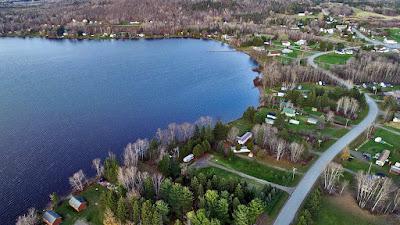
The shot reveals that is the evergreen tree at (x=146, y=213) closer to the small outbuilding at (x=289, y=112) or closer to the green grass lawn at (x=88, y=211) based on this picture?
the green grass lawn at (x=88, y=211)

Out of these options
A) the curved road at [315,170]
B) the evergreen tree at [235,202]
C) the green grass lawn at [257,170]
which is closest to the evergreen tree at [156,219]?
the evergreen tree at [235,202]

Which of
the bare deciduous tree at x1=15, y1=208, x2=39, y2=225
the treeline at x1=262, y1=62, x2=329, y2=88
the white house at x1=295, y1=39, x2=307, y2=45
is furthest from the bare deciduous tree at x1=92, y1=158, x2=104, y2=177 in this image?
the white house at x1=295, y1=39, x2=307, y2=45

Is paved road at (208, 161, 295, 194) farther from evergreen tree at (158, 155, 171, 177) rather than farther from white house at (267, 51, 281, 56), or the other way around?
white house at (267, 51, 281, 56)

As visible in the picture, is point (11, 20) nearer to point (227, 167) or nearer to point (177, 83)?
point (177, 83)

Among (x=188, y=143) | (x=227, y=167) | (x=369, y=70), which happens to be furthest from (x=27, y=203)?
(x=369, y=70)

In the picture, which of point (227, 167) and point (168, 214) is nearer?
point (168, 214)

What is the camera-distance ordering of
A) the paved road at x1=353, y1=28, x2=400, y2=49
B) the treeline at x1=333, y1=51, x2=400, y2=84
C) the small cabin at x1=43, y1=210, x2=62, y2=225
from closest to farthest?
1. the small cabin at x1=43, y1=210, x2=62, y2=225
2. the treeline at x1=333, y1=51, x2=400, y2=84
3. the paved road at x1=353, y1=28, x2=400, y2=49

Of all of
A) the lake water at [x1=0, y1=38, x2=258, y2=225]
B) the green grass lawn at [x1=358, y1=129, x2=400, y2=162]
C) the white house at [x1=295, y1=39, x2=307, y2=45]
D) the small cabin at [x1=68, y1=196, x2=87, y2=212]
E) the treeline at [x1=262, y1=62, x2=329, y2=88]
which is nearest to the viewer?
the small cabin at [x1=68, y1=196, x2=87, y2=212]
